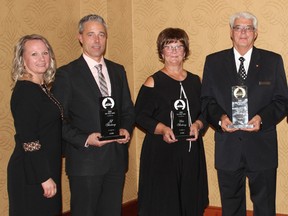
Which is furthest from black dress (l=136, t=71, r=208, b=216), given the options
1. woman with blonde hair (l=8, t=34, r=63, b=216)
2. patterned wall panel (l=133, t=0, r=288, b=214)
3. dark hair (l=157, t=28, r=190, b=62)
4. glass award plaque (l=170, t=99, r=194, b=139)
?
woman with blonde hair (l=8, t=34, r=63, b=216)

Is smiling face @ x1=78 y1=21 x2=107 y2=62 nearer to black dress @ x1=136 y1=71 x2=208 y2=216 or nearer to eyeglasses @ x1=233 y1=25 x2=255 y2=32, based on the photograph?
black dress @ x1=136 y1=71 x2=208 y2=216

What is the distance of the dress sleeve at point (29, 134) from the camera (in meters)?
2.74

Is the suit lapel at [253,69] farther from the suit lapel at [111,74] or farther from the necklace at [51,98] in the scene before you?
the necklace at [51,98]

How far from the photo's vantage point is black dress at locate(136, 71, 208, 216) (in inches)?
148

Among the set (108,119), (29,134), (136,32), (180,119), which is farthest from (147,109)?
(136,32)

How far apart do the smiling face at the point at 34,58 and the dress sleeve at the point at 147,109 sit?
110cm

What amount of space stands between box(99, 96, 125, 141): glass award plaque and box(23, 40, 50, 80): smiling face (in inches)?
21.7

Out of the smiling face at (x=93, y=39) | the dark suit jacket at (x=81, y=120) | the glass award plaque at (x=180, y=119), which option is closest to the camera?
the dark suit jacket at (x=81, y=120)

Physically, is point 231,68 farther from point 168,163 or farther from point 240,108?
point 168,163

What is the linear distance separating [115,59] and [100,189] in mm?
1721

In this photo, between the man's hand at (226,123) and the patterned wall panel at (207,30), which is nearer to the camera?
the man's hand at (226,123)

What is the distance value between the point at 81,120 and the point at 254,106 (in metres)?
1.32

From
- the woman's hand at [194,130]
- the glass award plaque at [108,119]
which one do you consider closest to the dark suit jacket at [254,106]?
the woman's hand at [194,130]

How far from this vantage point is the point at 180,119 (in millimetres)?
3650
